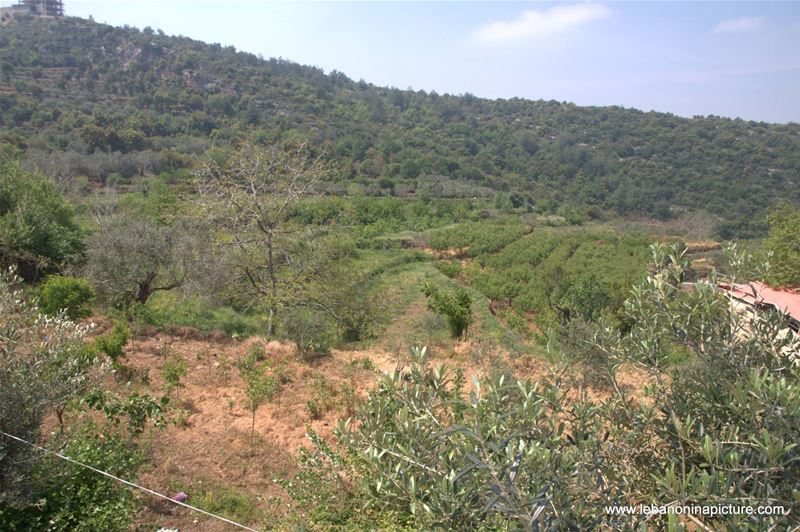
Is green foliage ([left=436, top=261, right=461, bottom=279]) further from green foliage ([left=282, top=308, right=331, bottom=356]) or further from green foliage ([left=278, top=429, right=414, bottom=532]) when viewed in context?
green foliage ([left=278, top=429, right=414, bottom=532])

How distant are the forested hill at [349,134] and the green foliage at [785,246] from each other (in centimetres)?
3468

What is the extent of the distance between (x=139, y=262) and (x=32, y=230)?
413 centimetres

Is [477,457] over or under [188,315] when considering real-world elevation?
over

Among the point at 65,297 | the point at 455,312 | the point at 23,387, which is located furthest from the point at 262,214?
the point at 23,387

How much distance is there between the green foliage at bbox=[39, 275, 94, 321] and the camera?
7973 millimetres

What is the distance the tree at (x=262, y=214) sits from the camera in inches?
408

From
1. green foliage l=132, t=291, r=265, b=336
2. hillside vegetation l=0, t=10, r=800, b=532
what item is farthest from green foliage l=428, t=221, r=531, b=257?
green foliage l=132, t=291, r=265, b=336

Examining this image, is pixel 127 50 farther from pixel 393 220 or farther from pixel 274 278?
pixel 274 278

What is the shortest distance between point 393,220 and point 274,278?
1168 inches

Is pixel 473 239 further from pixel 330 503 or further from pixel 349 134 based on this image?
pixel 349 134

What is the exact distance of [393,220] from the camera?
39.9m

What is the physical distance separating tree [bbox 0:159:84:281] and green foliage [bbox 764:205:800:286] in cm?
1944

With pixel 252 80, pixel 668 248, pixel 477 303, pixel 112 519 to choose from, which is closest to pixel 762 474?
pixel 668 248

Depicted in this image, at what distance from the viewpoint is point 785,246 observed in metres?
17.3
